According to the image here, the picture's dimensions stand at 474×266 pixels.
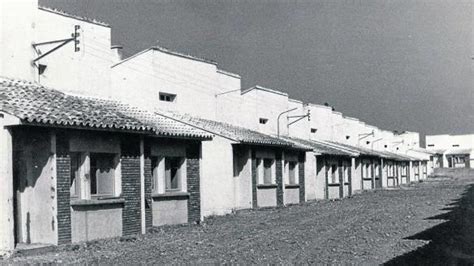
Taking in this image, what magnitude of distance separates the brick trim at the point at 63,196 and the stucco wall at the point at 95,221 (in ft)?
0.75

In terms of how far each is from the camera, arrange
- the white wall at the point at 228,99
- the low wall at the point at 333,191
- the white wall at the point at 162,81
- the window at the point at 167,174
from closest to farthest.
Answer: the window at the point at 167,174
the white wall at the point at 162,81
the white wall at the point at 228,99
the low wall at the point at 333,191

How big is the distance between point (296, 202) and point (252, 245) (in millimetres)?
19021

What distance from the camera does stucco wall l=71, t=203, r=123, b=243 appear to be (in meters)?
14.8

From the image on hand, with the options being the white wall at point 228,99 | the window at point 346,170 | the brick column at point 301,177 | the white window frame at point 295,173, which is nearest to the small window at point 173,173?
the white wall at point 228,99

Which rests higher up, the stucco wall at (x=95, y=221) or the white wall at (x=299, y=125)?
the white wall at (x=299, y=125)

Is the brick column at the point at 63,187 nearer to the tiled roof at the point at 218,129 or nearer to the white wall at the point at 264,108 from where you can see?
the tiled roof at the point at 218,129

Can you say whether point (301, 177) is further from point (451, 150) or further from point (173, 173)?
point (451, 150)

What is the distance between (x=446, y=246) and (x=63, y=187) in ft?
28.9

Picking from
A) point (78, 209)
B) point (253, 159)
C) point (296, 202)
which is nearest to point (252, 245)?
point (78, 209)

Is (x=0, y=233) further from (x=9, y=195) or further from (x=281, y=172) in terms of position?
(x=281, y=172)

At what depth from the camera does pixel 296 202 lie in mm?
32656

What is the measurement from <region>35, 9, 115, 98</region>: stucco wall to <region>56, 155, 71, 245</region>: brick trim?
486 cm

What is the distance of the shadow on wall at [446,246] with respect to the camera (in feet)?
35.6

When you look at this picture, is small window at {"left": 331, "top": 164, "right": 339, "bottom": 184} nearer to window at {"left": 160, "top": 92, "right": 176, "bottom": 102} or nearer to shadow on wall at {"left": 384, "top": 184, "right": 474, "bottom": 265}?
window at {"left": 160, "top": 92, "right": 176, "bottom": 102}
